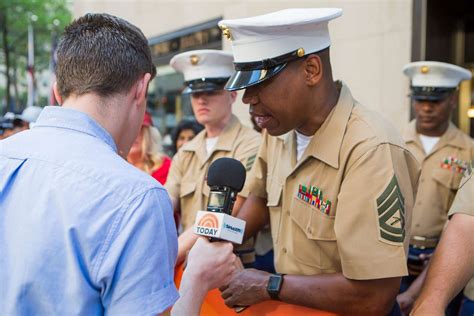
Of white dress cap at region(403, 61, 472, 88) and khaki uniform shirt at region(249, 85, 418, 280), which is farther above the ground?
white dress cap at region(403, 61, 472, 88)

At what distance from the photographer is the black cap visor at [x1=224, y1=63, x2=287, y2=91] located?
2104 mm

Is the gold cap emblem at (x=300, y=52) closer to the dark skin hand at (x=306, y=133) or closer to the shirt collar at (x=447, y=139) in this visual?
the dark skin hand at (x=306, y=133)

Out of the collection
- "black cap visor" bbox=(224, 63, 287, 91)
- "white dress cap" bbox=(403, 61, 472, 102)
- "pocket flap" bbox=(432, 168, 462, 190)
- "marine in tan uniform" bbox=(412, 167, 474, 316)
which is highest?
"black cap visor" bbox=(224, 63, 287, 91)

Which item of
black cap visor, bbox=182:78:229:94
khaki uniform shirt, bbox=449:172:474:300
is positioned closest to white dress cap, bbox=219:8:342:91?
khaki uniform shirt, bbox=449:172:474:300

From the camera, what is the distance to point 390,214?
6.38 feet

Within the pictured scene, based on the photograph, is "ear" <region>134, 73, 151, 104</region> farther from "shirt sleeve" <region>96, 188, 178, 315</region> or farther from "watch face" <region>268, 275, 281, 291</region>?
"watch face" <region>268, 275, 281, 291</region>

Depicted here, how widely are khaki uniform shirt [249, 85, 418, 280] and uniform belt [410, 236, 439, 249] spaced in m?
1.79

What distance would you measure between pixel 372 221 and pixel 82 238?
44.1 inches

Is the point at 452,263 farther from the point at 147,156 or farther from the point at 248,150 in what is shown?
the point at 147,156

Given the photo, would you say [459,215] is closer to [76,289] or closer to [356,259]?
[356,259]

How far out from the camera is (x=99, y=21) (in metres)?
1.52

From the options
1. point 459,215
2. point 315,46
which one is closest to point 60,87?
point 315,46

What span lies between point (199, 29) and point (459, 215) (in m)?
8.01

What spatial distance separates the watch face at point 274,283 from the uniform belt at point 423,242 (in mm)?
2044
